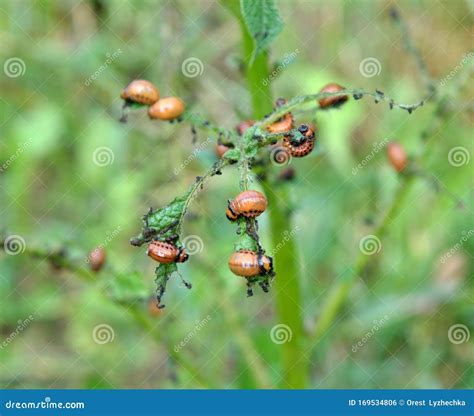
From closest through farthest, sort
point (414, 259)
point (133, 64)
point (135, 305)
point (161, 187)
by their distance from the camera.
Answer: point (135, 305), point (414, 259), point (161, 187), point (133, 64)

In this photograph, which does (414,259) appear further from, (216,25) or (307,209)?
(216,25)

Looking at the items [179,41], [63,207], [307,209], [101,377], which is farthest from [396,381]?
[63,207]

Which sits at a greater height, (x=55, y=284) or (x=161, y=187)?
(x=161, y=187)

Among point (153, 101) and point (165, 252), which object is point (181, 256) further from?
point (153, 101)

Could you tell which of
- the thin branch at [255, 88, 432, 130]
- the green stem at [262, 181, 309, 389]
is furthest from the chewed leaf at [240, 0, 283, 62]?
the green stem at [262, 181, 309, 389]

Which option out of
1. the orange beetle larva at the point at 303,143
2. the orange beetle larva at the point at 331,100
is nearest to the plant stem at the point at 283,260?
the orange beetle larva at the point at 331,100

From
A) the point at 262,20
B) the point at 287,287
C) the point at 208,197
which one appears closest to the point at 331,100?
the point at 262,20

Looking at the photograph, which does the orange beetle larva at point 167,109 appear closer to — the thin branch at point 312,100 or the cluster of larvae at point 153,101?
the cluster of larvae at point 153,101
